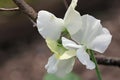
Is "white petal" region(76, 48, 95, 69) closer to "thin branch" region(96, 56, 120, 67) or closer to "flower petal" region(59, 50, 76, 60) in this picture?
"flower petal" region(59, 50, 76, 60)

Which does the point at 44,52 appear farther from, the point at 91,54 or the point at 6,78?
the point at 91,54

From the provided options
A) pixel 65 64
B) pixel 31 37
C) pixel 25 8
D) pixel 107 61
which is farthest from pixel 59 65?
pixel 31 37

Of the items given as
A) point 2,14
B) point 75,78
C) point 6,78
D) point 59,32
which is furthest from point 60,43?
point 2,14

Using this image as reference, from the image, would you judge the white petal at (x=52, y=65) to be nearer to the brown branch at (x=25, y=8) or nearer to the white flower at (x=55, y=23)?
the white flower at (x=55, y=23)

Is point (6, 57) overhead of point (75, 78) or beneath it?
beneath

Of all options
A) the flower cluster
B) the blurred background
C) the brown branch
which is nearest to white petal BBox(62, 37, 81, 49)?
the flower cluster

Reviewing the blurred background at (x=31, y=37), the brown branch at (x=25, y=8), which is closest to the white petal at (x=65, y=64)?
the brown branch at (x=25, y=8)
